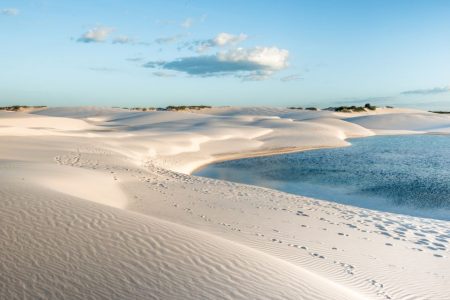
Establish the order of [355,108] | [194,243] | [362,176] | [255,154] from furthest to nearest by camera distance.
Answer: [355,108], [255,154], [362,176], [194,243]

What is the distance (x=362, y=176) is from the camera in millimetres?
20328

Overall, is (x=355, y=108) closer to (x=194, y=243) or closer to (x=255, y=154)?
(x=255, y=154)

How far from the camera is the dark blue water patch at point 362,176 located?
15156mm

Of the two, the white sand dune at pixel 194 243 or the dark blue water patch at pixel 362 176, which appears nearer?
the white sand dune at pixel 194 243

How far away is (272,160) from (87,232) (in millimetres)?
20834

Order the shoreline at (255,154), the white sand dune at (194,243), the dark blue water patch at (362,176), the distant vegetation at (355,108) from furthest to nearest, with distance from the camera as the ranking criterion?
1. the distant vegetation at (355,108)
2. the shoreline at (255,154)
3. the dark blue water patch at (362,176)
4. the white sand dune at (194,243)

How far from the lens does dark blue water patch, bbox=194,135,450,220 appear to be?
15.2 m

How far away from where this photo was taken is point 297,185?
18.5 meters

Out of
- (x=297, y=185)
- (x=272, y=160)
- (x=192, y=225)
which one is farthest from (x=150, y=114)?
(x=192, y=225)

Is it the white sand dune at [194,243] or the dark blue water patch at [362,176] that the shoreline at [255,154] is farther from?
the white sand dune at [194,243]

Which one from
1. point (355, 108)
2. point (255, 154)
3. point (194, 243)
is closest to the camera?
point (194, 243)

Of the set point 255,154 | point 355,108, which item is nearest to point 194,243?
point 255,154

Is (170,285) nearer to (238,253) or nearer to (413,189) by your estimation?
(238,253)

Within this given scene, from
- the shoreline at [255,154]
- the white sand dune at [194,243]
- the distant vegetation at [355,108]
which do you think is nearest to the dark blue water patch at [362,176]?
the shoreline at [255,154]
